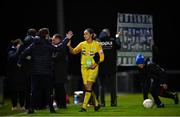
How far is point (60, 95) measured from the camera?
Result: 56.7 ft


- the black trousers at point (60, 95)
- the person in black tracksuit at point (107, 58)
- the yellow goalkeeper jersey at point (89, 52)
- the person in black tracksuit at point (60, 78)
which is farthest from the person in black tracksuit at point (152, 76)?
the black trousers at point (60, 95)

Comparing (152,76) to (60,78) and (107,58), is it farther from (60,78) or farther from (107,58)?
(60,78)

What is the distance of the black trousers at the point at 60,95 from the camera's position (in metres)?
17.3

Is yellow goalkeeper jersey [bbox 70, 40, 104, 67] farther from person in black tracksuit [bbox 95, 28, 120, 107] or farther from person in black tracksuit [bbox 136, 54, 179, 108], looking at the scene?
person in black tracksuit [bbox 95, 28, 120, 107]

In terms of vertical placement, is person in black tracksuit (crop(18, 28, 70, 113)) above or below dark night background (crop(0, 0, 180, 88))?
below

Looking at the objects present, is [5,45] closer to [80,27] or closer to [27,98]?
[80,27]

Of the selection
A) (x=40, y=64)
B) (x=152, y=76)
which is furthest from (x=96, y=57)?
(x=152, y=76)

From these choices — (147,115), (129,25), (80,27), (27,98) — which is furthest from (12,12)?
(147,115)

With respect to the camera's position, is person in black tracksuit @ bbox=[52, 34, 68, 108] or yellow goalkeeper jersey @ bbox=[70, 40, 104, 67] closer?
yellow goalkeeper jersey @ bbox=[70, 40, 104, 67]

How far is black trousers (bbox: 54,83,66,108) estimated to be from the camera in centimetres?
1728

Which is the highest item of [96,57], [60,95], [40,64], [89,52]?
[89,52]

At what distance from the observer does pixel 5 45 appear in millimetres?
29281

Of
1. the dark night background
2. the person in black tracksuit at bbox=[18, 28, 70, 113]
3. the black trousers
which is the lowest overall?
the black trousers

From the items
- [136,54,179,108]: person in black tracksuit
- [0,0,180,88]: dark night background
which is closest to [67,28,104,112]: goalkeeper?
[136,54,179,108]: person in black tracksuit
